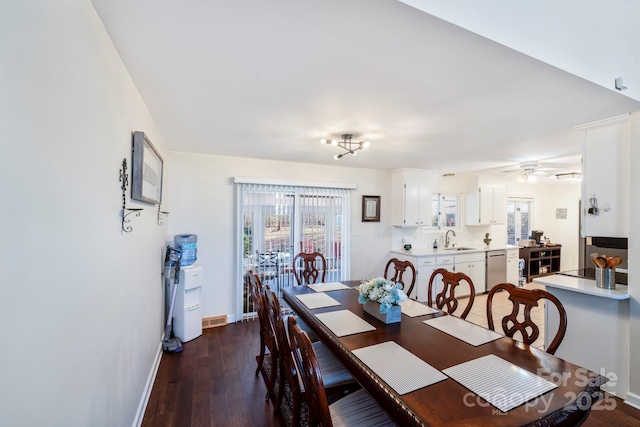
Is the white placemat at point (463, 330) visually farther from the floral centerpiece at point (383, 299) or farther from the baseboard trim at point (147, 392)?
the baseboard trim at point (147, 392)

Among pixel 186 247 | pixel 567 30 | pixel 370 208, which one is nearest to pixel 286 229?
pixel 186 247

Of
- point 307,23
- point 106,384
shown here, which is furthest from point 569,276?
point 106,384

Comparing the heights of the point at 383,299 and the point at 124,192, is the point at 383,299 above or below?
below

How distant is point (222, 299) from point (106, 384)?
2.59 metres

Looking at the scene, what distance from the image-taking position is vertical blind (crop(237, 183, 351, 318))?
399 cm

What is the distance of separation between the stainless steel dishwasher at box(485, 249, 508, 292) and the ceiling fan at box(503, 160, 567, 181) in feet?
5.15

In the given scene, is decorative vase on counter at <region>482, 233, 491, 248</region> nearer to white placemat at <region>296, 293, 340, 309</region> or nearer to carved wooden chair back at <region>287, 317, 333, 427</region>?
white placemat at <region>296, 293, 340, 309</region>

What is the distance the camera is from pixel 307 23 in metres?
1.24

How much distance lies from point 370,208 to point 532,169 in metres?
2.47

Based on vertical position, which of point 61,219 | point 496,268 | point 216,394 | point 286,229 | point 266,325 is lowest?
point 216,394

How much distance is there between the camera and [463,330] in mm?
1840

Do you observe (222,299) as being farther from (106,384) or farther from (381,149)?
(381,149)

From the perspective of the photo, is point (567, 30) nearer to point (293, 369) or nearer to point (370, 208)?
point (293, 369)

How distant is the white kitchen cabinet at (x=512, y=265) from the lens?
5652mm
